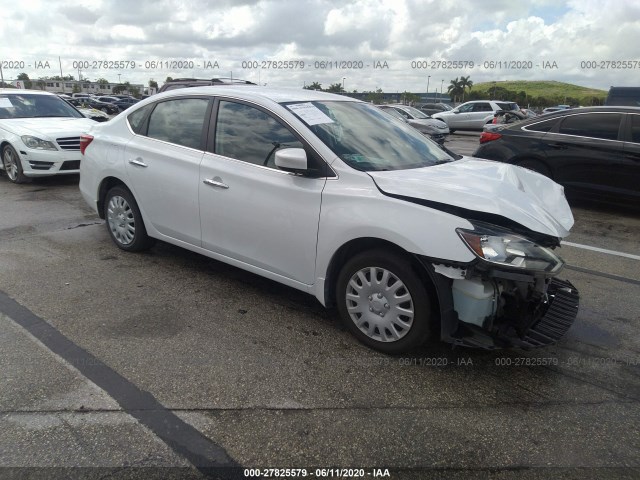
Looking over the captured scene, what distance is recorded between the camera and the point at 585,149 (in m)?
7.20

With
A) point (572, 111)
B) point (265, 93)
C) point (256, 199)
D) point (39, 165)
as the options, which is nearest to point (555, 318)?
point (256, 199)

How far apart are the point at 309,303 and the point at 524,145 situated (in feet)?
17.6

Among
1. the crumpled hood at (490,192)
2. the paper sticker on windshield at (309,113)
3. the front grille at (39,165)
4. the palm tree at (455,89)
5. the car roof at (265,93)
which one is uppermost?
the palm tree at (455,89)

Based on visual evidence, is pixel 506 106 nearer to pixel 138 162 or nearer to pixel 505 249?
pixel 138 162

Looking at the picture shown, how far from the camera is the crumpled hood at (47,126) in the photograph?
26.8ft

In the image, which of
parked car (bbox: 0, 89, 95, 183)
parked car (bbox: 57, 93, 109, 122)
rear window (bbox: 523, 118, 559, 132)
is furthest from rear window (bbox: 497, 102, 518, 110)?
parked car (bbox: 0, 89, 95, 183)

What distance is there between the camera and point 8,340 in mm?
3316

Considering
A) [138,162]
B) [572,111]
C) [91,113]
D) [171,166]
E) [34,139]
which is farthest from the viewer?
[91,113]

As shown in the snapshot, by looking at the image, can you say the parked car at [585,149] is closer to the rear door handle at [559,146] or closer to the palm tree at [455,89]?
the rear door handle at [559,146]

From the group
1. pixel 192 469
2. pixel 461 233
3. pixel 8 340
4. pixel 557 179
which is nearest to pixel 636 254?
pixel 557 179

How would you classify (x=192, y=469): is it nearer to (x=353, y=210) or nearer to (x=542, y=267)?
(x=353, y=210)

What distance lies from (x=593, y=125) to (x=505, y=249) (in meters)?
5.72

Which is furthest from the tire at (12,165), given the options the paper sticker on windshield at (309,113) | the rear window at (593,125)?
the rear window at (593,125)

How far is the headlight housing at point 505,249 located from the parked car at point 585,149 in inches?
200
